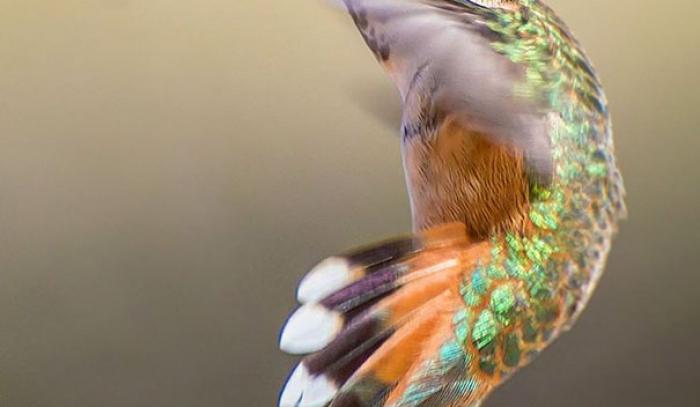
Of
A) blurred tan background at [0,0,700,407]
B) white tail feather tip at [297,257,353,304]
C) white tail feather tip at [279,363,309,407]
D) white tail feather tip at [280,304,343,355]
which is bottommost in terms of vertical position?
white tail feather tip at [279,363,309,407]

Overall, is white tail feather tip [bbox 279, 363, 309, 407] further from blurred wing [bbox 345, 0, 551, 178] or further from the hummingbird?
blurred wing [bbox 345, 0, 551, 178]

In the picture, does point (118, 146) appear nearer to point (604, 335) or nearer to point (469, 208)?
point (469, 208)

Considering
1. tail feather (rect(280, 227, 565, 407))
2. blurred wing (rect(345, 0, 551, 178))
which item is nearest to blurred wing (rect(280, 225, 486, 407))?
tail feather (rect(280, 227, 565, 407))

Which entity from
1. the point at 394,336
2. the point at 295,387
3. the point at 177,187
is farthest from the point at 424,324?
the point at 177,187

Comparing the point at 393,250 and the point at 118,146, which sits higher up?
the point at 118,146

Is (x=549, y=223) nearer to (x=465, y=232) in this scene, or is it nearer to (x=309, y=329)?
(x=465, y=232)

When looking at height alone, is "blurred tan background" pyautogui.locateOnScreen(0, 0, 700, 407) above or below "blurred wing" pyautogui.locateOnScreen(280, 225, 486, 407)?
above

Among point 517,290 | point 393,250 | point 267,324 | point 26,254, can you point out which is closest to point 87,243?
point 26,254

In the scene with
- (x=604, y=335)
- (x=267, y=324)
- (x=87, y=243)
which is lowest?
(x=604, y=335)
